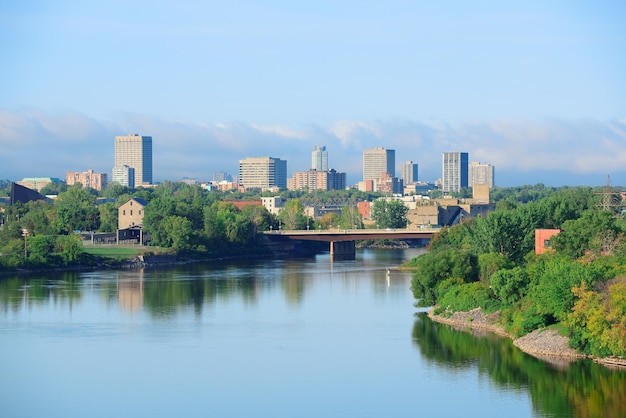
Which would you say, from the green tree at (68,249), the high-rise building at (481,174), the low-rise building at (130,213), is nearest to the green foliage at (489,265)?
the green tree at (68,249)

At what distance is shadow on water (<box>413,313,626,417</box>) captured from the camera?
20.8 meters

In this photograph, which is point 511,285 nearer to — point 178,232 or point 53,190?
point 178,232

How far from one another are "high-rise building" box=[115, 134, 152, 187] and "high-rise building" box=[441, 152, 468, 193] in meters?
45.8

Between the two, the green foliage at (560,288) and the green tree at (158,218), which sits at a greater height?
the green tree at (158,218)

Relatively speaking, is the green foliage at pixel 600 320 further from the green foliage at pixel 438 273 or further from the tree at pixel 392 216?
the tree at pixel 392 216

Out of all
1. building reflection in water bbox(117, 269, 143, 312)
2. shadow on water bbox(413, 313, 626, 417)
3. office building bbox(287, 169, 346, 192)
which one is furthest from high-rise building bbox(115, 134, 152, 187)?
shadow on water bbox(413, 313, 626, 417)

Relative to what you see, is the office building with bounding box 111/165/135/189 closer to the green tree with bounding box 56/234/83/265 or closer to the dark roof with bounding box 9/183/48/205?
the dark roof with bounding box 9/183/48/205

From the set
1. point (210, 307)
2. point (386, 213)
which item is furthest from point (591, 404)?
point (386, 213)

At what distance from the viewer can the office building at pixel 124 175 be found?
16888 cm

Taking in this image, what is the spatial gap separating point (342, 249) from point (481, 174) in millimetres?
123166

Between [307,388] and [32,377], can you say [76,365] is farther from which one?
[307,388]

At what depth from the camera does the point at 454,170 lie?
6722 inches

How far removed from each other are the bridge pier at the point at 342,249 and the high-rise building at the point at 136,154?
392ft

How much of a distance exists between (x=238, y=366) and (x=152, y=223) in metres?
33.1
